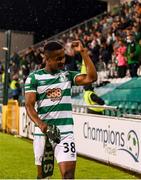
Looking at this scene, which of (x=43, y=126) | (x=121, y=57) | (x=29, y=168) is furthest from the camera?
(x=121, y=57)

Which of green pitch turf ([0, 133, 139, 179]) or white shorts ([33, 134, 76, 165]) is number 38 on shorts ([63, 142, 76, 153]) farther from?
green pitch turf ([0, 133, 139, 179])

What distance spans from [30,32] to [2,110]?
914 inches

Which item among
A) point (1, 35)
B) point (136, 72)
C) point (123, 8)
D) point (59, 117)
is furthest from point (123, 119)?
point (1, 35)

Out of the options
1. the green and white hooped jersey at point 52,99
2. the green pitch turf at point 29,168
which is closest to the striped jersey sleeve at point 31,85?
the green and white hooped jersey at point 52,99

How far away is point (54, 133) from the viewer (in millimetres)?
5875

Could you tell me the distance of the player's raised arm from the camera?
6.00 m

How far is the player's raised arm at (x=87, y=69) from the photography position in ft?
19.7

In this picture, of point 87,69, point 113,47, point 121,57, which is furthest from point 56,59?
point 113,47

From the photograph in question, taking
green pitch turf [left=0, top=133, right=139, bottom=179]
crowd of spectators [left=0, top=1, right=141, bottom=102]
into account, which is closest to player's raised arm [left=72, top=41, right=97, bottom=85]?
green pitch turf [left=0, top=133, right=139, bottom=179]

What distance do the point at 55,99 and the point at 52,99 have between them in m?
0.03

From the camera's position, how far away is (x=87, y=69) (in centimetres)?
615

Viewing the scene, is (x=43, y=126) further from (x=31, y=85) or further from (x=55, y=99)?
(x=31, y=85)

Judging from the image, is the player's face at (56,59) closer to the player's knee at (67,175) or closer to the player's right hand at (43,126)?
the player's right hand at (43,126)

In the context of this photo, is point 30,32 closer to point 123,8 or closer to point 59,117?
point 123,8
